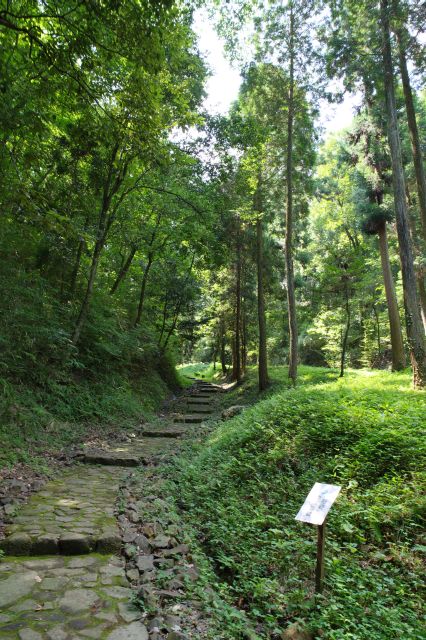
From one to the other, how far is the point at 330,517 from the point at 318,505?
1.12 meters

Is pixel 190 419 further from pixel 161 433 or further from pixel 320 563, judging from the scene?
pixel 320 563

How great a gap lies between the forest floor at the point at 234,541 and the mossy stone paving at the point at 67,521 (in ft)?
0.06

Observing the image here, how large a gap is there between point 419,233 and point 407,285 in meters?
10.6

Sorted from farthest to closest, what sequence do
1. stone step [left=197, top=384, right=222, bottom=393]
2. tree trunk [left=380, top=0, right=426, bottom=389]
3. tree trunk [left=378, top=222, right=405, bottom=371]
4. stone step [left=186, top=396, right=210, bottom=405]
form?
stone step [left=197, top=384, right=222, bottom=393] < stone step [left=186, top=396, right=210, bottom=405] < tree trunk [left=378, top=222, right=405, bottom=371] < tree trunk [left=380, top=0, right=426, bottom=389]

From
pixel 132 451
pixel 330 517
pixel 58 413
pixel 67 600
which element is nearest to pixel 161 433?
pixel 132 451

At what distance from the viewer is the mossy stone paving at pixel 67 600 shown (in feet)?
8.35

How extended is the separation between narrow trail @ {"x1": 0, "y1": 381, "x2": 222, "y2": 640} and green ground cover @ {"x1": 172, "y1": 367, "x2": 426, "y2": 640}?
0.78 metres

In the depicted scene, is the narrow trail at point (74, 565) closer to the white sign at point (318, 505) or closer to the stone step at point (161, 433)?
the white sign at point (318, 505)

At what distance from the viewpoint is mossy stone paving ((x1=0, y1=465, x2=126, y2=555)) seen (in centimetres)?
367

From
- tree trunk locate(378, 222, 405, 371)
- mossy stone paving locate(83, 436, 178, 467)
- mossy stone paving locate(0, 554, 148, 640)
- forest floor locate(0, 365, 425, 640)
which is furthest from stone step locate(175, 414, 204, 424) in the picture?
mossy stone paving locate(0, 554, 148, 640)

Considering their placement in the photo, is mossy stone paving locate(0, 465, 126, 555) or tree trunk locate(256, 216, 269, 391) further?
tree trunk locate(256, 216, 269, 391)

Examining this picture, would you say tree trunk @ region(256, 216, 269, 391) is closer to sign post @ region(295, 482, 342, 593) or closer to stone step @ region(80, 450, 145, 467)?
stone step @ region(80, 450, 145, 467)

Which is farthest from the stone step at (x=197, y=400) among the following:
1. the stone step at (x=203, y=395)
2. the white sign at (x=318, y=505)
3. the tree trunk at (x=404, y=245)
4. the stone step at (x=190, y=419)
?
the white sign at (x=318, y=505)

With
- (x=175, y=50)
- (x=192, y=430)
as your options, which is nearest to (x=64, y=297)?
(x=192, y=430)
